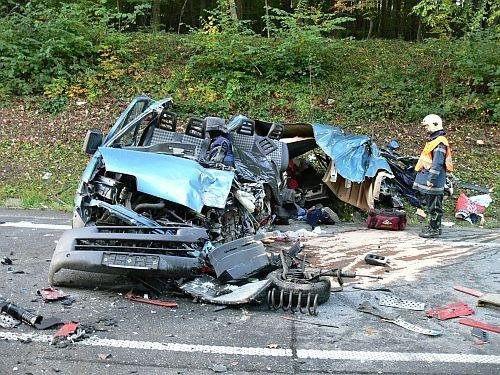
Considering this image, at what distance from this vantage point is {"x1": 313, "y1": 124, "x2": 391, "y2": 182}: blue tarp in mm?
9102

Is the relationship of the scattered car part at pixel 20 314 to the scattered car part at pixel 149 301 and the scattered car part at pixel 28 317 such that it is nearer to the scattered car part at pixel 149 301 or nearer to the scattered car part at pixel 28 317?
the scattered car part at pixel 28 317

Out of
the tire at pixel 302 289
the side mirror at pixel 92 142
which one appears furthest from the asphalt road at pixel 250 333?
the side mirror at pixel 92 142

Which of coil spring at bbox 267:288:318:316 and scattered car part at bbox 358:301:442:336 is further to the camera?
coil spring at bbox 267:288:318:316

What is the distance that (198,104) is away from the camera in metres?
14.1

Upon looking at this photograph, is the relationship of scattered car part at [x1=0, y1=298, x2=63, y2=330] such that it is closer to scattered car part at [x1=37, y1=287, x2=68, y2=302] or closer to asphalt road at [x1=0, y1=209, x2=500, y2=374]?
asphalt road at [x1=0, y1=209, x2=500, y2=374]

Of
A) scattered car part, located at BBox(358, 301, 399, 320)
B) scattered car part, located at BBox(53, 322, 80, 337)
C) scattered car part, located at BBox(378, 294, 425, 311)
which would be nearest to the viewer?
scattered car part, located at BBox(53, 322, 80, 337)

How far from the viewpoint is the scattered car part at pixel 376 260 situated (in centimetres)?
674

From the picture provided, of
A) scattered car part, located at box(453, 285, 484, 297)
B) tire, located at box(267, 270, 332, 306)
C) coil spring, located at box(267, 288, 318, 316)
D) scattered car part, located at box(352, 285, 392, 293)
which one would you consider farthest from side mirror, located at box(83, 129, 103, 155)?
scattered car part, located at box(453, 285, 484, 297)

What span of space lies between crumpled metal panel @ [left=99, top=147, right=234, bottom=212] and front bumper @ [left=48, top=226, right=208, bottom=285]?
0.46 meters

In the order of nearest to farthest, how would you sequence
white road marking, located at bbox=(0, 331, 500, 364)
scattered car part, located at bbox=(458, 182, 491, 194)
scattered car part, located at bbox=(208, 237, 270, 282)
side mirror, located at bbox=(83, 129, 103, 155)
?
white road marking, located at bbox=(0, 331, 500, 364) → scattered car part, located at bbox=(208, 237, 270, 282) → side mirror, located at bbox=(83, 129, 103, 155) → scattered car part, located at bbox=(458, 182, 491, 194)

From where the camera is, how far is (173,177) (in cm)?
608

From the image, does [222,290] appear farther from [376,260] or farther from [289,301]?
[376,260]

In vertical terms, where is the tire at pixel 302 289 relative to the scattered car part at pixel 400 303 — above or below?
above

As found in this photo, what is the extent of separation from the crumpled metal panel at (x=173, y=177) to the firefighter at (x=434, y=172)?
131 inches
